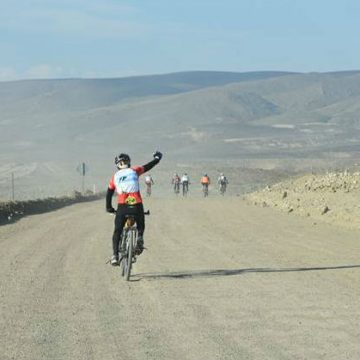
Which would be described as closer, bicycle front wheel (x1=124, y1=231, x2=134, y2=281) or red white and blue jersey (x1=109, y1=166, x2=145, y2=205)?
bicycle front wheel (x1=124, y1=231, x2=134, y2=281)

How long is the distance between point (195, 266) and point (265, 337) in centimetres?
632

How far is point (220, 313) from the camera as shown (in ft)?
32.7

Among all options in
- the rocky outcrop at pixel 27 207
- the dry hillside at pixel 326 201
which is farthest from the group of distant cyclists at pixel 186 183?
the dry hillside at pixel 326 201

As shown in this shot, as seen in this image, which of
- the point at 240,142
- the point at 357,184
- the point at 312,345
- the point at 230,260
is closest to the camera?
the point at 312,345

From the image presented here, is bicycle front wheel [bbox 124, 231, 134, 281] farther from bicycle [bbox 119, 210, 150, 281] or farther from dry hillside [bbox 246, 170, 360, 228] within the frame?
dry hillside [bbox 246, 170, 360, 228]

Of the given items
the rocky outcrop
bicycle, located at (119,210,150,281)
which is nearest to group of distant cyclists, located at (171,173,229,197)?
the rocky outcrop

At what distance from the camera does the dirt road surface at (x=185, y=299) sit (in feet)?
27.1

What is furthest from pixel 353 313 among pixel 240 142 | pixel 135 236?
pixel 240 142

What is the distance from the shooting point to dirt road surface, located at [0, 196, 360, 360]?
27.1ft

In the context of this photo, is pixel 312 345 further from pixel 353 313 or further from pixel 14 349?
pixel 14 349

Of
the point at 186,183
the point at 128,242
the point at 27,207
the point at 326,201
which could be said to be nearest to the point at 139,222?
the point at 128,242

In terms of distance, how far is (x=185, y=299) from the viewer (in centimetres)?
1109

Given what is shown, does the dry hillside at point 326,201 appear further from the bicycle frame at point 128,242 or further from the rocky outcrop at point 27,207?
the bicycle frame at point 128,242

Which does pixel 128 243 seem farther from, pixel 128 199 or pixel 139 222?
pixel 128 199
